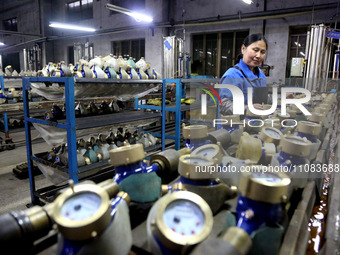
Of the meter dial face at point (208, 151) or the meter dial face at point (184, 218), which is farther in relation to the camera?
the meter dial face at point (208, 151)

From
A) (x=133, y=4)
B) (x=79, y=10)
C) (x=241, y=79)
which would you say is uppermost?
(x=79, y=10)

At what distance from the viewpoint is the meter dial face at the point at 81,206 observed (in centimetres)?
52

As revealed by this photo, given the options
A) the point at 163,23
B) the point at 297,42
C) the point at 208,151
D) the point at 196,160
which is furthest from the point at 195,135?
the point at 163,23

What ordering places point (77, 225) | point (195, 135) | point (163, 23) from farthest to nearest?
point (163, 23), point (195, 135), point (77, 225)

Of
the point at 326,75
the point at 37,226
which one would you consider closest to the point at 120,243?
the point at 37,226

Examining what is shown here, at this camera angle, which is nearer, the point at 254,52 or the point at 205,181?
the point at 205,181

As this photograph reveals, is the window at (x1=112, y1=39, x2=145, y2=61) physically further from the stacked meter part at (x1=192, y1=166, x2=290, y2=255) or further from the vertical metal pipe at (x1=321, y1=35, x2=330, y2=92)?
the stacked meter part at (x1=192, y1=166, x2=290, y2=255)

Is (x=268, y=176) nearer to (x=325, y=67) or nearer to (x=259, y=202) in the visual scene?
(x=259, y=202)

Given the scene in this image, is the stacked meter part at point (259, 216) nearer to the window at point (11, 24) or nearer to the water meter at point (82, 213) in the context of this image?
the water meter at point (82, 213)

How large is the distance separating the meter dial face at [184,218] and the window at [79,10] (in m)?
11.5

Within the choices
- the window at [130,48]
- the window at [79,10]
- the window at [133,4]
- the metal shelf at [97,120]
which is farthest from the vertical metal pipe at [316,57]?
the window at [79,10]

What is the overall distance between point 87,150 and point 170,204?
2.19 meters

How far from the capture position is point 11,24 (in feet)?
46.1

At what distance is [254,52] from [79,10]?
36.0ft
